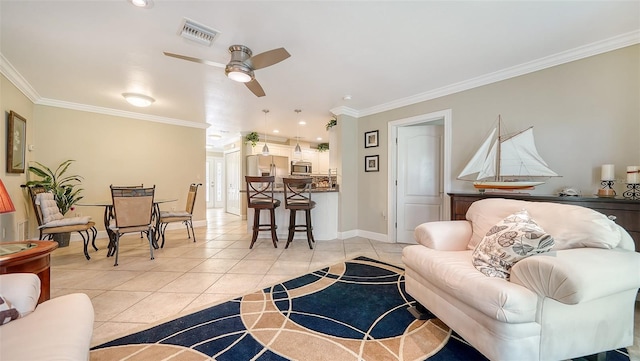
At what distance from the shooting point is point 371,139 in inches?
170

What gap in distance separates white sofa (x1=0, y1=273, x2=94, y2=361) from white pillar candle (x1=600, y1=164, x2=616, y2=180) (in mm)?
3736

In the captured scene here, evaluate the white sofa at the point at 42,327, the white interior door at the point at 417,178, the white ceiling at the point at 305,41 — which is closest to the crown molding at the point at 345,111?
the white ceiling at the point at 305,41

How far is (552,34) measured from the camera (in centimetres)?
215

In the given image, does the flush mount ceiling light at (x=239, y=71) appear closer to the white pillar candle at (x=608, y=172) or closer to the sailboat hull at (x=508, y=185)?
the sailboat hull at (x=508, y=185)

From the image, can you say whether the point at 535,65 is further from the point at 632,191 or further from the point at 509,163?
the point at 632,191

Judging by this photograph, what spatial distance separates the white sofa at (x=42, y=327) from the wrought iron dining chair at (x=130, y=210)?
2096 mm

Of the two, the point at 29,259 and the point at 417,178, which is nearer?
the point at 29,259

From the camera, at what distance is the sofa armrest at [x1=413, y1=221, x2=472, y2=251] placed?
6.24 feet

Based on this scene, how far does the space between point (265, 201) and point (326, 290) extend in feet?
6.11

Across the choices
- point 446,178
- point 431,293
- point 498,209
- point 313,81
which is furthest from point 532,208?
point 313,81

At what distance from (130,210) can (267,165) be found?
3.68m

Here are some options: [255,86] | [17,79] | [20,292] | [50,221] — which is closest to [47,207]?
[50,221]

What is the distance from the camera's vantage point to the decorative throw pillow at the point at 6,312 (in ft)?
3.21

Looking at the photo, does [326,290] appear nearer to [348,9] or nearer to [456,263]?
[456,263]
